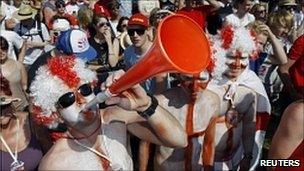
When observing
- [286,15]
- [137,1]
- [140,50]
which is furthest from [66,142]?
[137,1]

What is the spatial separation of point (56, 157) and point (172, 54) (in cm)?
72

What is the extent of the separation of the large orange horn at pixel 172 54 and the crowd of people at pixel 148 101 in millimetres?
45

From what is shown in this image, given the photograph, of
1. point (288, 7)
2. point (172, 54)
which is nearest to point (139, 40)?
point (172, 54)

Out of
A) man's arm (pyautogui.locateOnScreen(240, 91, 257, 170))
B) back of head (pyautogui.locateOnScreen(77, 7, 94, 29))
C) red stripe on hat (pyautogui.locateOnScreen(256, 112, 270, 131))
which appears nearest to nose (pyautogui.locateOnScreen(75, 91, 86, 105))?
man's arm (pyautogui.locateOnScreen(240, 91, 257, 170))

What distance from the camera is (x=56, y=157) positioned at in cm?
252

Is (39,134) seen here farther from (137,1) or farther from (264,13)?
(137,1)

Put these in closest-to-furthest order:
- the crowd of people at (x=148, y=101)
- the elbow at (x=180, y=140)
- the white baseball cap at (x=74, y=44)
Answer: the crowd of people at (x=148, y=101)
the elbow at (x=180, y=140)
the white baseball cap at (x=74, y=44)

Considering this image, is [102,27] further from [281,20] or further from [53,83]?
[53,83]

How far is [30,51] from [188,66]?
365 cm

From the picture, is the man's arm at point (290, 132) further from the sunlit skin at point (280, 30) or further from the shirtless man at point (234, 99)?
the sunlit skin at point (280, 30)

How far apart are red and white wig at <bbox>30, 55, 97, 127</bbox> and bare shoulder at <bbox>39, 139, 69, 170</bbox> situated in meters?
0.13

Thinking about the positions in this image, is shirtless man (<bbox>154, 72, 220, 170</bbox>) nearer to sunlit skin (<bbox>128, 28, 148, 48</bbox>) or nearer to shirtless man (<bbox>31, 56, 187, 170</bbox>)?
shirtless man (<bbox>31, 56, 187, 170</bbox>)

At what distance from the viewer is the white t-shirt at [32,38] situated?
5637mm

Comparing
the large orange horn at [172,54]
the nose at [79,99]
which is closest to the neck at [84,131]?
the nose at [79,99]
